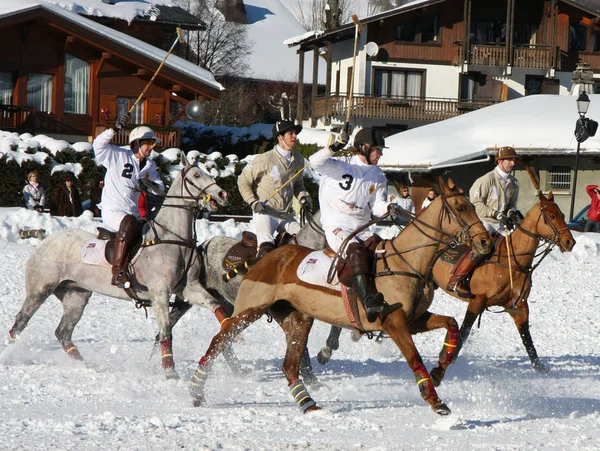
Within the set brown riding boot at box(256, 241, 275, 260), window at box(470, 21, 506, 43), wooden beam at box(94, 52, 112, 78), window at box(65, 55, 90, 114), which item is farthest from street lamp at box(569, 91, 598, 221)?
window at box(470, 21, 506, 43)

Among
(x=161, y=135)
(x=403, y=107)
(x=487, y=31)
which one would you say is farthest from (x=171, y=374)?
(x=487, y=31)

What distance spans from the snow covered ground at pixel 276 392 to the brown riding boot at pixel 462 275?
820 millimetres

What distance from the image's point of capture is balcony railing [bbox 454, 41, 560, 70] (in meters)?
46.1

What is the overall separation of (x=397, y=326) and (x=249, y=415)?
1.38m

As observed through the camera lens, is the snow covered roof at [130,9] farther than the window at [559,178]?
Yes

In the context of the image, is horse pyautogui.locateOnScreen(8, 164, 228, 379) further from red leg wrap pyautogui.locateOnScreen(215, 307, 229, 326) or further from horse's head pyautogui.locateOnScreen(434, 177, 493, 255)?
horse's head pyautogui.locateOnScreen(434, 177, 493, 255)

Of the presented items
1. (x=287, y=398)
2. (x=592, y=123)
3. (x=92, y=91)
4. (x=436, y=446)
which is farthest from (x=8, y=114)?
(x=436, y=446)

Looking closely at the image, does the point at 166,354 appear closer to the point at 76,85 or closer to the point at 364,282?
the point at 364,282

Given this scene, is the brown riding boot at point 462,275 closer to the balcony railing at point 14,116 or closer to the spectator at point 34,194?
the spectator at point 34,194

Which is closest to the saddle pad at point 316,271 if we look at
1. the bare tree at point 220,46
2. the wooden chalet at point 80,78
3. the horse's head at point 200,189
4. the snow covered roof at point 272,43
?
the horse's head at point 200,189

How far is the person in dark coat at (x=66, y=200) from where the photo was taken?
2200 centimetres

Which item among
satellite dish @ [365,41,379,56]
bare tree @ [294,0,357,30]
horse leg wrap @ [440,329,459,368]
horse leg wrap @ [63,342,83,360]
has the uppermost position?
bare tree @ [294,0,357,30]

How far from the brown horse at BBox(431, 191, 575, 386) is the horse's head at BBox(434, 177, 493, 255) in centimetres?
275

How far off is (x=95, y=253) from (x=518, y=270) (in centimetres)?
456
